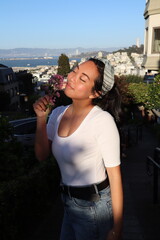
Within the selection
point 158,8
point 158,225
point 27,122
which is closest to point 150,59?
point 158,8

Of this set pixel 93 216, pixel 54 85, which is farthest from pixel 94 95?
pixel 93 216

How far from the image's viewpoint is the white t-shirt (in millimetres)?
2029

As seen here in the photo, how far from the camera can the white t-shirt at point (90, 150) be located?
203 centimetres

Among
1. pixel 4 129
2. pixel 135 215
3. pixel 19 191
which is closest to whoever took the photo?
pixel 19 191

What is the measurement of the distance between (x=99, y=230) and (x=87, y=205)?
8.9 inches

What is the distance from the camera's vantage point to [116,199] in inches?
81.2

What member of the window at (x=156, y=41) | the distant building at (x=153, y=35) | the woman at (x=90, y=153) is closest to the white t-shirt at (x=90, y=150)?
the woman at (x=90, y=153)

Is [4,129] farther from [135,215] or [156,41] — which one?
[156,41]

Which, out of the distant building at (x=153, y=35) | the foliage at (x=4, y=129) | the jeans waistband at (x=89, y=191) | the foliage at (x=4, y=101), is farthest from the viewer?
the foliage at (x=4, y=101)

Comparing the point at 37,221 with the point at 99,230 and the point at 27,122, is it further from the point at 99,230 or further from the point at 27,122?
the point at 27,122

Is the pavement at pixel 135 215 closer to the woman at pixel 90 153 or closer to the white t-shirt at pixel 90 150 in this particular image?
the woman at pixel 90 153

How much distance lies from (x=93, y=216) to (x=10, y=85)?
6140 centimetres

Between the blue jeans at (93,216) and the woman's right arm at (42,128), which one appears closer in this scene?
the blue jeans at (93,216)

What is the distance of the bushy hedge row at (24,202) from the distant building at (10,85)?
54.5 metres
